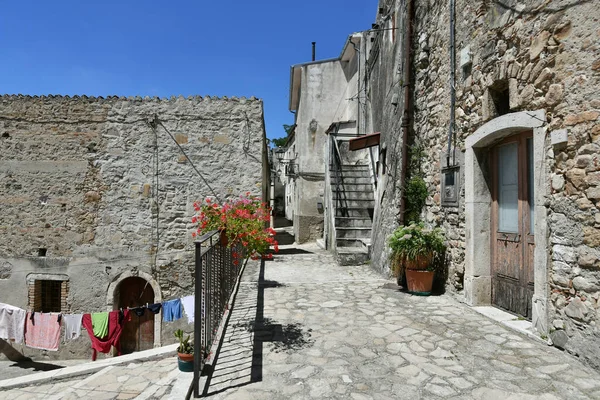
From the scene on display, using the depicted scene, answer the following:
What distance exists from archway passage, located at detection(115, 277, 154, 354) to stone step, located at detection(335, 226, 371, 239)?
503 cm

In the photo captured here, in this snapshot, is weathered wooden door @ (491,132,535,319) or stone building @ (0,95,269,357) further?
stone building @ (0,95,269,357)

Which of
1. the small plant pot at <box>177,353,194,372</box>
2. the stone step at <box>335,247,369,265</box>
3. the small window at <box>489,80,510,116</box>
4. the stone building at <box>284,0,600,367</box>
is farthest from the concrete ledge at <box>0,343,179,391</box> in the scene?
the small window at <box>489,80,510,116</box>

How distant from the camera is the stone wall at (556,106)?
3.15 meters

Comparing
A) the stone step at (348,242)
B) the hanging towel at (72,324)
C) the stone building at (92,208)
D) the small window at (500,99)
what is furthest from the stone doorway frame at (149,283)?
the small window at (500,99)

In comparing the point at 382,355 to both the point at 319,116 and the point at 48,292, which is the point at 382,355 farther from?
the point at 319,116

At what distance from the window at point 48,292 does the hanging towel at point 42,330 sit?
0.86m

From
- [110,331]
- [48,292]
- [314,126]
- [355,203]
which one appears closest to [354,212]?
[355,203]

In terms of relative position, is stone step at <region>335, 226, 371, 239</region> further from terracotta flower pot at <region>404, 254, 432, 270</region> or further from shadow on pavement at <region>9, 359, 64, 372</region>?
shadow on pavement at <region>9, 359, 64, 372</region>

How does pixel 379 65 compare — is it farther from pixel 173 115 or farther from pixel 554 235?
pixel 554 235

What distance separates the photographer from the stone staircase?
894cm

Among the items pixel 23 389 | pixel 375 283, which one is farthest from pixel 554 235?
pixel 23 389

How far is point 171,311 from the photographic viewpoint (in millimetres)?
7941

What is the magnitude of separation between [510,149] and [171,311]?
7.04 meters

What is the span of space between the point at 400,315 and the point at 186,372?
8.65 ft
